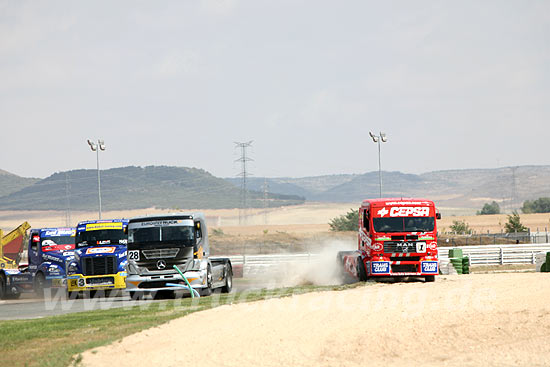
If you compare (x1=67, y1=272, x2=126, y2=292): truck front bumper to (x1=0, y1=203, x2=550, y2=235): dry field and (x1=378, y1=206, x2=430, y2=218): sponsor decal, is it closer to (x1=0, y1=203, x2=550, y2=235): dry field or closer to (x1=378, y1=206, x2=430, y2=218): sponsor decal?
(x1=378, y1=206, x2=430, y2=218): sponsor decal

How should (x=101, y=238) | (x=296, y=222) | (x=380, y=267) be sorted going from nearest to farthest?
1. (x=380, y=267)
2. (x=101, y=238)
3. (x=296, y=222)

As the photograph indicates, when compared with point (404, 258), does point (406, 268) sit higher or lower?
lower

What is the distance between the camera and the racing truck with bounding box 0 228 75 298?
29562mm

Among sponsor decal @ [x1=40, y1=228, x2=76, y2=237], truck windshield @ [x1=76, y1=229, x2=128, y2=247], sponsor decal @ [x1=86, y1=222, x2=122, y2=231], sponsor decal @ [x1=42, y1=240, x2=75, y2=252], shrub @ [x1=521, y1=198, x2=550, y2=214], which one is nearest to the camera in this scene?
truck windshield @ [x1=76, y1=229, x2=128, y2=247]

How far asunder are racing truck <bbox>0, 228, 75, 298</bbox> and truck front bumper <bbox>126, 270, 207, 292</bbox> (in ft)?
22.0

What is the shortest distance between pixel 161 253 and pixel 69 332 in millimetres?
A: 8241

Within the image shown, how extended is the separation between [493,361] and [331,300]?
219 inches

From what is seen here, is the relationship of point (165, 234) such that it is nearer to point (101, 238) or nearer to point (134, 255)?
point (134, 255)

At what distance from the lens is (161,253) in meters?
23.6

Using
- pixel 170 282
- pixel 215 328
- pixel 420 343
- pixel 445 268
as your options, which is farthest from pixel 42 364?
pixel 445 268

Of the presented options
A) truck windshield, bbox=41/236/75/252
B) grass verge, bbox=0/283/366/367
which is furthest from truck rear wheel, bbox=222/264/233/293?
grass verge, bbox=0/283/366/367

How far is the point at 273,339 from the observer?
13.4 metres

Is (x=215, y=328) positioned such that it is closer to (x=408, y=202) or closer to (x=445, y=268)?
(x=408, y=202)

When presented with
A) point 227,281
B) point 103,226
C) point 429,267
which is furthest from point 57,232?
point 429,267
